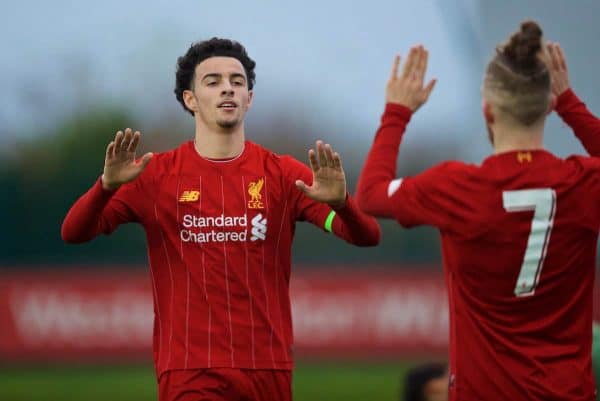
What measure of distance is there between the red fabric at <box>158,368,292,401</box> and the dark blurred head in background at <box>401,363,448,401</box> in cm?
90

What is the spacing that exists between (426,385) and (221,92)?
1582 mm

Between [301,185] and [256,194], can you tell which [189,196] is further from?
[301,185]

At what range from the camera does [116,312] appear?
10734 mm

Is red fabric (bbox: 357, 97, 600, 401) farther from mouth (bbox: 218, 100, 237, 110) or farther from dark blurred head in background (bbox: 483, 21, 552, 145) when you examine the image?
mouth (bbox: 218, 100, 237, 110)

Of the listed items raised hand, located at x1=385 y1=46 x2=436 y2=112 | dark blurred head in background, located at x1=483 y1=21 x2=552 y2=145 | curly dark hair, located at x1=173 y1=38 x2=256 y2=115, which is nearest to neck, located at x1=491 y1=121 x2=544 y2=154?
dark blurred head in background, located at x1=483 y1=21 x2=552 y2=145

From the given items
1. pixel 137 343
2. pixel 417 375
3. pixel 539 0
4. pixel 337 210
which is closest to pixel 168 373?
pixel 337 210

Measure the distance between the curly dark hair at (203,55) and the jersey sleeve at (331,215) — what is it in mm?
513

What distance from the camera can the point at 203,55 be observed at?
487 cm

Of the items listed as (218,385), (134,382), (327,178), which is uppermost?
(327,178)

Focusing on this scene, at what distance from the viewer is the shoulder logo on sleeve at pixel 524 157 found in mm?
3330

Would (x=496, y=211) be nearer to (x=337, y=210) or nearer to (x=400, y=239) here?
(x=337, y=210)

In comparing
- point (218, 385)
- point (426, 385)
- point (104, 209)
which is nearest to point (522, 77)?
point (218, 385)

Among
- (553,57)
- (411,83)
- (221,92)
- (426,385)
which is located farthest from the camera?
(426,385)

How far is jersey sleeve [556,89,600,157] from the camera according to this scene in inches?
147
